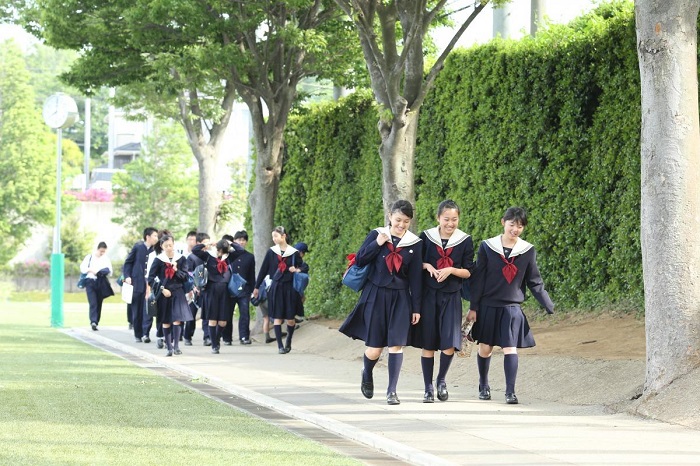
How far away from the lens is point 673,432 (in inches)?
391

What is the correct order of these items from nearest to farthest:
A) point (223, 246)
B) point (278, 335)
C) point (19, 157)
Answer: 1. point (278, 335)
2. point (223, 246)
3. point (19, 157)

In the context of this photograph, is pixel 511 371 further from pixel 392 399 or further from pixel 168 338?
pixel 168 338

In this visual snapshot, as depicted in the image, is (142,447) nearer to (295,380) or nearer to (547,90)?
(295,380)

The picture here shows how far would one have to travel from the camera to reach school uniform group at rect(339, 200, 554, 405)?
1233 cm

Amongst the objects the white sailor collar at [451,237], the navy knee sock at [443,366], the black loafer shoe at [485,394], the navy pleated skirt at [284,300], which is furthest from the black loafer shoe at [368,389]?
the navy pleated skirt at [284,300]

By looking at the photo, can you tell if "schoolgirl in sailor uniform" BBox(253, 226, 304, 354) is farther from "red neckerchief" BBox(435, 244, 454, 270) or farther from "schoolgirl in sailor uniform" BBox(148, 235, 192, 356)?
"red neckerchief" BBox(435, 244, 454, 270)

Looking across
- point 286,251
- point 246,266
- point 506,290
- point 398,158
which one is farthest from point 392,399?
point 246,266

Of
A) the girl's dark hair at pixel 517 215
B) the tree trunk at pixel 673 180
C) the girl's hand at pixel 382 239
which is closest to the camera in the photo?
the tree trunk at pixel 673 180

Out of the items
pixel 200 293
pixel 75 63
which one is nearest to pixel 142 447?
pixel 200 293

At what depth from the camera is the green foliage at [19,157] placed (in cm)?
6359

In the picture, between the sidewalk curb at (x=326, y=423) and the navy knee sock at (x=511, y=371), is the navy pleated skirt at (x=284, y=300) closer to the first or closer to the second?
the sidewalk curb at (x=326, y=423)

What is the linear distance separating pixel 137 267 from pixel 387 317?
43.4 ft

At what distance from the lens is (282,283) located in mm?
20703

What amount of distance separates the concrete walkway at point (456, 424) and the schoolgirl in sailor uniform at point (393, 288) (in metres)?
0.58
